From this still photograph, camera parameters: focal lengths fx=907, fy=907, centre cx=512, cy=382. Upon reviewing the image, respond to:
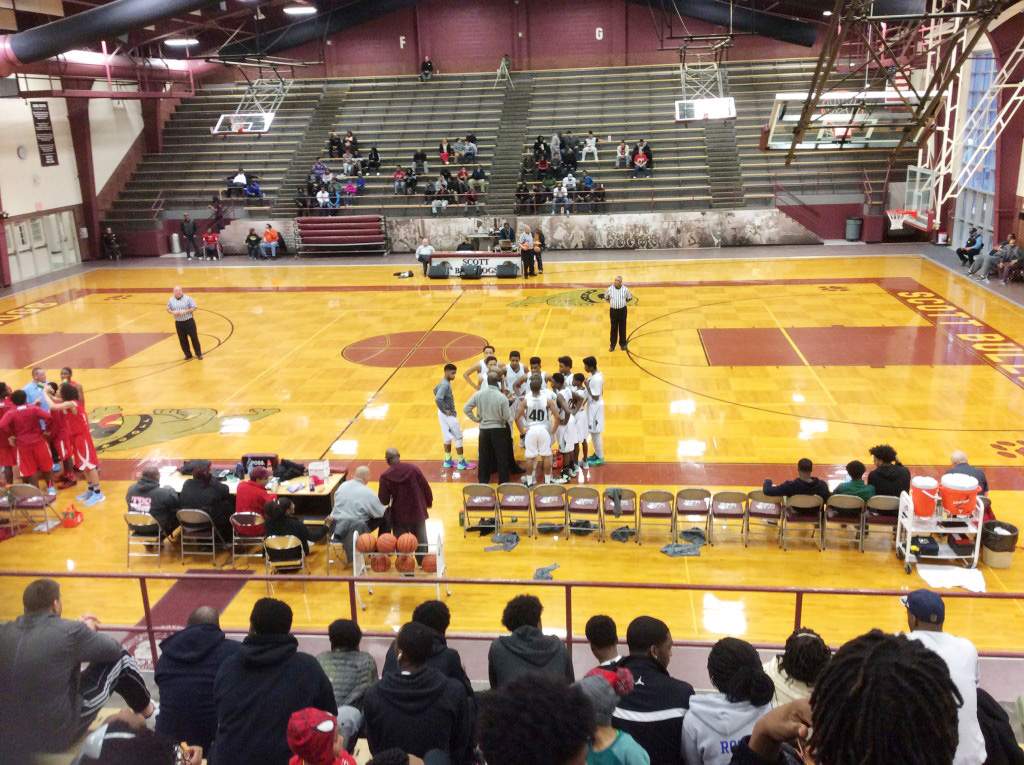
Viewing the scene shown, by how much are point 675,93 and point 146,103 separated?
2235 centimetres

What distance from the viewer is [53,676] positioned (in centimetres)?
472

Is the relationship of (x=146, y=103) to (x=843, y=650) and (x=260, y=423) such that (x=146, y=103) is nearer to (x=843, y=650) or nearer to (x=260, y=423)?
(x=260, y=423)

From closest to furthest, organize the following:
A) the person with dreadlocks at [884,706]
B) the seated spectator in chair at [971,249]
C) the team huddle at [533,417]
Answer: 1. the person with dreadlocks at [884,706]
2. the team huddle at [533,417]
3. the seated spectator in chair at [971,249]

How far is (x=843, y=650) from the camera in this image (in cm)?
298

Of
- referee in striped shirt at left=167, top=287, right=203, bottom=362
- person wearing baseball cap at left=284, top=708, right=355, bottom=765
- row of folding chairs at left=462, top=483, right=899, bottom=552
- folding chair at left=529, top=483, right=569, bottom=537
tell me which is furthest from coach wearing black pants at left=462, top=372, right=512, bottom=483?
referee in striped shirt at left=167, top=287, right=203, bottom=362

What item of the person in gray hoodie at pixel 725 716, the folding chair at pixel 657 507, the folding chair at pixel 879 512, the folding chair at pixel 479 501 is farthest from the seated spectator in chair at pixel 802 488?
the person in gray hoodie at pixel 725 716

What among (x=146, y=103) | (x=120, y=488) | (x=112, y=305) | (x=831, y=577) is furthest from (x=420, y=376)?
(x=146, y=103)

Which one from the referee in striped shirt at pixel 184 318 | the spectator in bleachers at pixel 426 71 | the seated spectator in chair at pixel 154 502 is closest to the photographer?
the seated spectator in chair at pixel 154 502

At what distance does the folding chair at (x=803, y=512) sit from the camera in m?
10.6

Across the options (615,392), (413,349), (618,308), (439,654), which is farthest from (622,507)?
(413,349)

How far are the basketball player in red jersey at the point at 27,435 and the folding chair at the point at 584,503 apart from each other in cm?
748

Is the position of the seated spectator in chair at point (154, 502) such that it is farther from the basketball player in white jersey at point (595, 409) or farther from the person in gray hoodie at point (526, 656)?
the person in gray hoodie at point (526, 656)

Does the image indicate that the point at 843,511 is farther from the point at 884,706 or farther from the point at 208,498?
the point at 884,706

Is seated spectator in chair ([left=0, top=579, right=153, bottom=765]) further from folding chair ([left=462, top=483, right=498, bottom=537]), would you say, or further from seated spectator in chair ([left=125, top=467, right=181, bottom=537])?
folding chair ([left=462, top=483, right=498, bottom=537])
